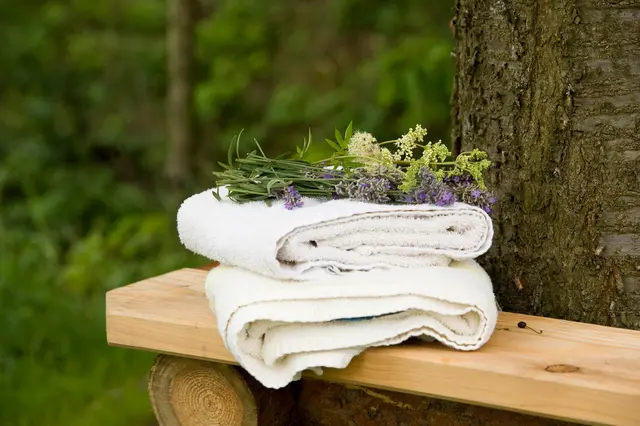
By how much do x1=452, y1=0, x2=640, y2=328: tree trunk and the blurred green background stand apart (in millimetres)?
1883

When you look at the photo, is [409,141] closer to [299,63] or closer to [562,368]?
[562,368]

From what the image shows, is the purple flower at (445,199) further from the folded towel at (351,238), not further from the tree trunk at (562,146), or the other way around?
the tree trunk at (562,146)

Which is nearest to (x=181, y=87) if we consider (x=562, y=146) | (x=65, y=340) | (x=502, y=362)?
(x=65, y=340)

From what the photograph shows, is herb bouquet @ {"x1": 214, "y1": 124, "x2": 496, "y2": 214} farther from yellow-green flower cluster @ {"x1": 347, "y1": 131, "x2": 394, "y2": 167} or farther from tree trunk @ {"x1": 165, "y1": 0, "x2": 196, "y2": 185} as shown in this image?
tree trunk @ {"x1": 165, "y1": 0, "x2": 196, "y2": 185}

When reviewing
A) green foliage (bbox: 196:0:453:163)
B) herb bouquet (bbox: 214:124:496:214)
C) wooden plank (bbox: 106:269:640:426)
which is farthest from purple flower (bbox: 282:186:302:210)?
green foliage (bbox: 196:0:453:163)

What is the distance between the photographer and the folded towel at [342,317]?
1.16 meters

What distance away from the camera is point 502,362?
113cm

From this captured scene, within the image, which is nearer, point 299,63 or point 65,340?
point 65,340

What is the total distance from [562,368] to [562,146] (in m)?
0.44

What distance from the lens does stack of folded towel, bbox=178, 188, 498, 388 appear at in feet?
3.80

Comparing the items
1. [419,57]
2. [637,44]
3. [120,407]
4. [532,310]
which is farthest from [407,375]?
[419,57]

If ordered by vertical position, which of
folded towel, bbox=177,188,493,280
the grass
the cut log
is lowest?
the grass

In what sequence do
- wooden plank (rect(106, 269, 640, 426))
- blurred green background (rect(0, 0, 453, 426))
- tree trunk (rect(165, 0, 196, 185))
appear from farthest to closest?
tree trunk (rect(165, 0, 196, 185)) < blurred green background (rect(0, 0, 453, 426)) < wooden plank (rect(106, 269, 640, 426))

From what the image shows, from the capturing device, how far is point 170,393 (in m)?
1.49
